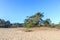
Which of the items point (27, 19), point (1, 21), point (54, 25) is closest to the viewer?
point (27, 19)

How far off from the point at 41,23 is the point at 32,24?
9.76 ft

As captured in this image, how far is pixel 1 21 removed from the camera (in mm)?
53000

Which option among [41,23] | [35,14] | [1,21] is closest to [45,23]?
[41,23]

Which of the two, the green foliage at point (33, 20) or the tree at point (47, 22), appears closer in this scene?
the green foliage at point (33, 20)

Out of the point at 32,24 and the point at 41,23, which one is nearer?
the point at 32,24

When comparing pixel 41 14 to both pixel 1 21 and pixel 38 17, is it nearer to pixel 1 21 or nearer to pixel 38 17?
pixel 38 17

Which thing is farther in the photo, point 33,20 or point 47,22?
point 47,22

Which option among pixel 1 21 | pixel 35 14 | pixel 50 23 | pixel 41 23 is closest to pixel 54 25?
pixel 50 23

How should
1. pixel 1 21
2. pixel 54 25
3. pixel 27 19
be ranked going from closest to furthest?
pixel 27 19, pixel 54 25, pixel 1 21

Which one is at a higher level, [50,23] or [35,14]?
[35,14]

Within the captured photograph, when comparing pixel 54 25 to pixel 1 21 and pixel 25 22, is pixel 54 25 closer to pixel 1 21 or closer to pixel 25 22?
pixel 25 22

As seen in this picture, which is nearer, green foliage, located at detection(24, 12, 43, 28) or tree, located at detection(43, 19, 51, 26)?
green foliage, located at detection(24, 12, 43, 28)

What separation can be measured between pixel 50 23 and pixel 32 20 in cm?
445

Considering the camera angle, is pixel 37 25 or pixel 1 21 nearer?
pixel 37 25
